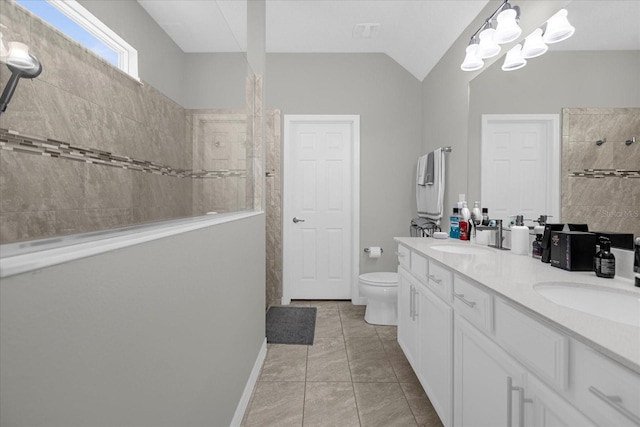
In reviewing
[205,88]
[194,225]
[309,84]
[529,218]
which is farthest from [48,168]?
[309,84]

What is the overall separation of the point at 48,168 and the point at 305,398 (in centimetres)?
174

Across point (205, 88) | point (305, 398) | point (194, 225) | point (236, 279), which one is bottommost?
point (305, 398)

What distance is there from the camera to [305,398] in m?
1.83

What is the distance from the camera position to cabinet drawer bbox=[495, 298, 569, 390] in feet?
2.43

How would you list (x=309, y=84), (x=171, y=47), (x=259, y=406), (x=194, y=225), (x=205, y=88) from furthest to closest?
(x=309, y=84)
(x=259, y=406)
(x=205, y=88)
(x=194, y=225)
(x=171, y=47)

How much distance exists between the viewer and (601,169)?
4.13 ft

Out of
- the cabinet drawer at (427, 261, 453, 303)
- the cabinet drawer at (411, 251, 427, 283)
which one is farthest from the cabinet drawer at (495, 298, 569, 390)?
the cabinet drawer at (411, 251, 427, 283)

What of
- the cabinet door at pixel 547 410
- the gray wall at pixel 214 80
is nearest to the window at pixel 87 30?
the gray wall at pixel 214 80

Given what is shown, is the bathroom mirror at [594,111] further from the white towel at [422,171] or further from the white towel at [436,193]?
the white towel at [422,171]

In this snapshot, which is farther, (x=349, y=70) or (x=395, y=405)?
(x=349, y=70)

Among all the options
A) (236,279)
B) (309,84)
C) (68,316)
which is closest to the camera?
(68,316)

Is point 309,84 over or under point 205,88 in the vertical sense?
over

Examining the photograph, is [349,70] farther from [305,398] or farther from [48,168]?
[48,168]

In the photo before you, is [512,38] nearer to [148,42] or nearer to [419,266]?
[419,266]
